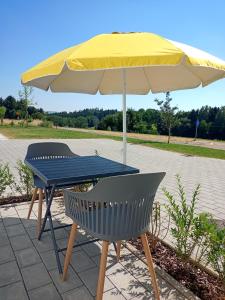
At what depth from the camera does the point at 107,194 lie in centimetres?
201

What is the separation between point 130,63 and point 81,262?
2.13 m

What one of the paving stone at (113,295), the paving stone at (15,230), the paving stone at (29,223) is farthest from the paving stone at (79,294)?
the paving stone at (29,223)

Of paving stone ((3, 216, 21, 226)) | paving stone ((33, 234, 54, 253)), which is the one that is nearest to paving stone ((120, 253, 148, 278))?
paving stone ((33, 234, 54, 253))

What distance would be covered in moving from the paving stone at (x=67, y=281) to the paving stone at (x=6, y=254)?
569 millimetres

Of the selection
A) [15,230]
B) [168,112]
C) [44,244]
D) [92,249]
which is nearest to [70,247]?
[92,249]

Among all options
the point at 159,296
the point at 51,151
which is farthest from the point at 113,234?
the point at 51,151

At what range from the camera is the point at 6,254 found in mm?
2885

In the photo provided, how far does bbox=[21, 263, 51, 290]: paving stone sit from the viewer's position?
7.86ft

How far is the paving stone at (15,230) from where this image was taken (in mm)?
3367

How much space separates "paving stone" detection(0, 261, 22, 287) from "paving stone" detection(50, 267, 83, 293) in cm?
34

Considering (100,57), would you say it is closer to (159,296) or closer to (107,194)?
(107,194)

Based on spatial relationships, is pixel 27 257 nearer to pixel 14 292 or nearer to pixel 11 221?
pixel 14 292

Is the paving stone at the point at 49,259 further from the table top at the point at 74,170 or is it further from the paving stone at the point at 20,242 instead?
the table top at the point at 74,170

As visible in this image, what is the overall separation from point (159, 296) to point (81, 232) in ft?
4.99
